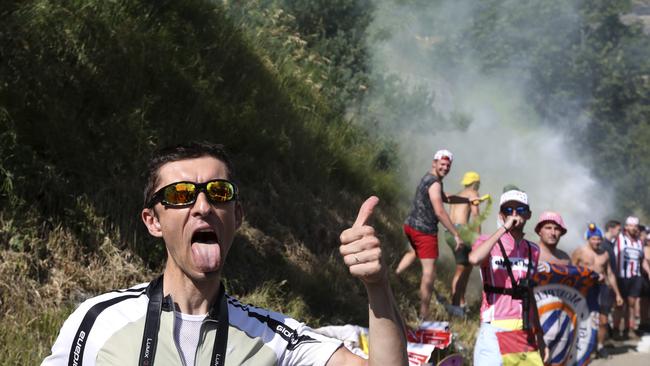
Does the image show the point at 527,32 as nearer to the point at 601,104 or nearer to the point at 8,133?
the point at 601,104

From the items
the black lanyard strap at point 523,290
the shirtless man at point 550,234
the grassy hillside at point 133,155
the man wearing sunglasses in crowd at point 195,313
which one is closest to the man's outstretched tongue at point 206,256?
the man wearing sunglasses in crowd at point 195,313

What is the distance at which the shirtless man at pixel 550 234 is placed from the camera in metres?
6.46

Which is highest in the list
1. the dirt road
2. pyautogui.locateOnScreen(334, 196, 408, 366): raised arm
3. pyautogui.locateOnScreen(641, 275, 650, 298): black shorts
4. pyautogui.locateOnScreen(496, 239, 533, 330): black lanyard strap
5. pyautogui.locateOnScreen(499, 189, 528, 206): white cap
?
pyautogui.locateOnScreen(499, 189, 528, 206): white cap

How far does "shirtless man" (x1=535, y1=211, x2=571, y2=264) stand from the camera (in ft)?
21.2

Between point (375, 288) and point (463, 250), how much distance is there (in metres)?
7.58

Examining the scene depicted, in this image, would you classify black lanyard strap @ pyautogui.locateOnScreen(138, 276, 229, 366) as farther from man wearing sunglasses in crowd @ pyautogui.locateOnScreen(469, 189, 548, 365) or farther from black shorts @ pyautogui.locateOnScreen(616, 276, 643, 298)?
black shorts @ pyautogui.locateOnScreen(616, 276, 643, 298)

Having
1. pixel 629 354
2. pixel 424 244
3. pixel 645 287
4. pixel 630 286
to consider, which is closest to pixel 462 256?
pixel 424 244

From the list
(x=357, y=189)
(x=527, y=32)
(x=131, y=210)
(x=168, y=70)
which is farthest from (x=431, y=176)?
(x=527, y=32)

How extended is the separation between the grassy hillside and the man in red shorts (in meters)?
0.78

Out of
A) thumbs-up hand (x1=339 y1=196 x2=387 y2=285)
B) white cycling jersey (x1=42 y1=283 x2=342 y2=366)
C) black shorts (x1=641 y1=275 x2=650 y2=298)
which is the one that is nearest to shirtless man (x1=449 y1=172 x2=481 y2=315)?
black shorts (x1=641 y1=275 x2=650 y2=298)

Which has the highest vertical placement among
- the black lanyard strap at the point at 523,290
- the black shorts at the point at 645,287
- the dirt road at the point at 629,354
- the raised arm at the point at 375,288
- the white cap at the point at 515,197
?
the white cap at the point at 515,197

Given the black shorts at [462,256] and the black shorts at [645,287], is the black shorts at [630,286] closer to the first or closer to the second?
the black shorts at [645,287]

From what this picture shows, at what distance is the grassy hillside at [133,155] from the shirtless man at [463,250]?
90cm

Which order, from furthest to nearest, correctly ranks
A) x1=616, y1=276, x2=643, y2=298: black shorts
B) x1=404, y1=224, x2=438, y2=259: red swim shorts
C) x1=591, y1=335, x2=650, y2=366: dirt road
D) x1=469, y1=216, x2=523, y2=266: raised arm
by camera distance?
x1=616, y1=276, x2=643, y2=298: black shorts → x1=591, y1=335, x2=650, y2=366: dirt road → x1=404, y1=224, x2=438, y2=259: red swim shorts → x1=469, y1=216, x2=523, y2=266: raised arm
